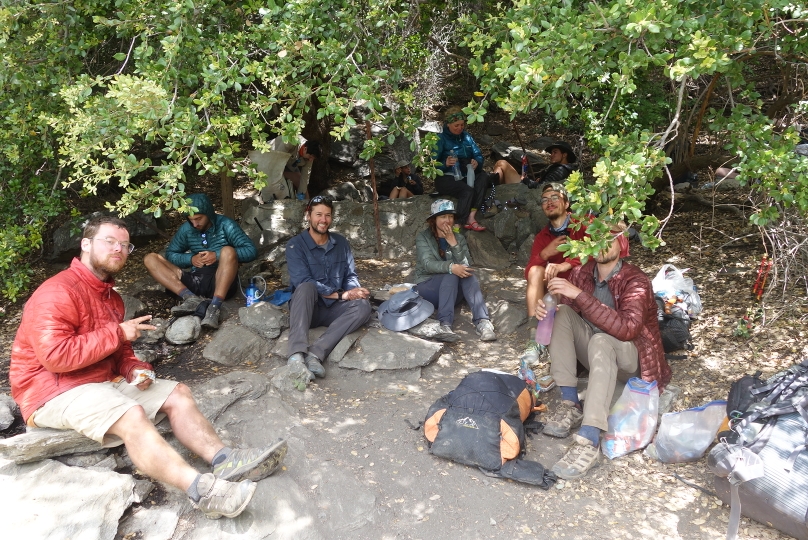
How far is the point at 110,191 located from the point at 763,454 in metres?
8.35

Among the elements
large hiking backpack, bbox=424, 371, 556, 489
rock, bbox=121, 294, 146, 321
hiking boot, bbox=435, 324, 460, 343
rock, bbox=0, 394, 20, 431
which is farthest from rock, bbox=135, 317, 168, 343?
large hiking backpack, bbox=424, 371, 556, 489

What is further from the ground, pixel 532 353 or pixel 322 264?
pixel 322 264

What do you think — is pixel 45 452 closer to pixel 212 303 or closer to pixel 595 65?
pixel 212 303

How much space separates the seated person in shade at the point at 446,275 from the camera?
546 cm

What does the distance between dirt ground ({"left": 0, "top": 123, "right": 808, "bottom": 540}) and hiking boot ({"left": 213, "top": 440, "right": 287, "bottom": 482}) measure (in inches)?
19.8

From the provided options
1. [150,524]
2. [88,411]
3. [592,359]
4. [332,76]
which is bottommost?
[150,524]

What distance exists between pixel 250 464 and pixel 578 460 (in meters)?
1.83

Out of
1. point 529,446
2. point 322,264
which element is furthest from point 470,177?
point 529,446

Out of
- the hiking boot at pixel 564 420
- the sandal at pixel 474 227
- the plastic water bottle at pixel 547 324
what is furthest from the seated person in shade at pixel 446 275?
the sandal at pixel 474 227

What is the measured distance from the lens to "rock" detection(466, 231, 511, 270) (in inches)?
283

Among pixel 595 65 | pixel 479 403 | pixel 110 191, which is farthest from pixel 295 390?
pixel 110 191

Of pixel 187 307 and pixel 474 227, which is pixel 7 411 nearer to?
pixel 187 307

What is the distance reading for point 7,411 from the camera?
397cm

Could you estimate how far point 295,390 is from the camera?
4574mm
